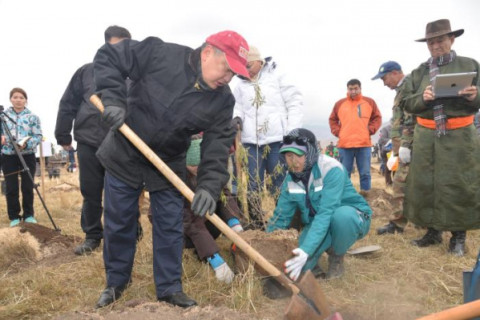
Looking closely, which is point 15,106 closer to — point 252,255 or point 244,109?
point 244,109

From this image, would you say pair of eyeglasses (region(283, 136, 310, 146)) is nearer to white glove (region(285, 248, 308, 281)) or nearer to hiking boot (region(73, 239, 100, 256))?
white glove (region(285, 248, 308, 281))

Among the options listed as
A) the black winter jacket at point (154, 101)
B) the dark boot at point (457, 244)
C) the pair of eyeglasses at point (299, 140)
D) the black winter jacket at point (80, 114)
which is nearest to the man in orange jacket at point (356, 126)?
the dark boot at point (457, 244)

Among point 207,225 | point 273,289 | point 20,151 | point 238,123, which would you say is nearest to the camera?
point 273,289

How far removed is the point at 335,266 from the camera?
11.0 feet

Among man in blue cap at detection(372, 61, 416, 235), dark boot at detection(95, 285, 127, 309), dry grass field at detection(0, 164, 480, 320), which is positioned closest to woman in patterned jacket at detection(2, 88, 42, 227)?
dry grass field at detection(0, 164, 480, 320)

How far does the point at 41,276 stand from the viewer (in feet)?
Result: 11.1

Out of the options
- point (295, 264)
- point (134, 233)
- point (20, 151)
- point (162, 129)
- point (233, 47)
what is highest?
point (233, 47)

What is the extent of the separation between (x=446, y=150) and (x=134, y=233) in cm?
303

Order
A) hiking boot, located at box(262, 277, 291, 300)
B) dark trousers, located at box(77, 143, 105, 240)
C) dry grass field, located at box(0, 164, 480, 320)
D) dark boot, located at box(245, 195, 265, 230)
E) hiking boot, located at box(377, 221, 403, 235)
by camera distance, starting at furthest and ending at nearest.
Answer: hiking boot, located at box(377, 221, 403, 235) < dark trousers, located at box(77, 143, 105, 240) < dark boot, located at box(245, 195, 265, 230) < hiking boot, located at box(262, 277, 291, 300) < dry grass field, located at box(0, 164, 480, 320)

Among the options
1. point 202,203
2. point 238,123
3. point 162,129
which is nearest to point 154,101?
point 162,129

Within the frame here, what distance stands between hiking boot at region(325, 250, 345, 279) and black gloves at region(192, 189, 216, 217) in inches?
53.1

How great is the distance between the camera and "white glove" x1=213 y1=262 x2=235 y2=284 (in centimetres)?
307

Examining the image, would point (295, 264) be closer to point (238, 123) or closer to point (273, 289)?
point (273, 289)

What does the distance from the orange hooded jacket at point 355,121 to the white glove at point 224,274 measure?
4.02 meters
